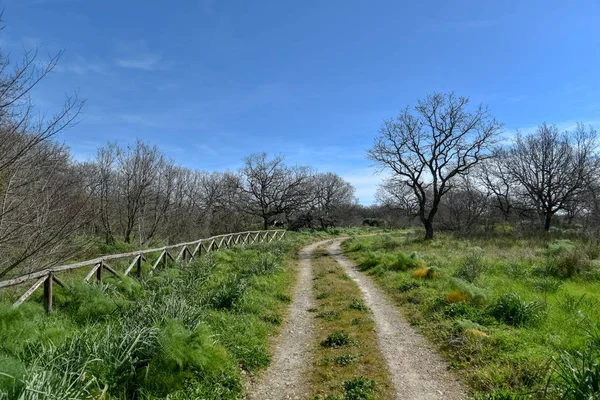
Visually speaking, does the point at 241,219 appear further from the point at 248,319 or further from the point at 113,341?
the point at 113,341

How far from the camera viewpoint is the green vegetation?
3779 mm

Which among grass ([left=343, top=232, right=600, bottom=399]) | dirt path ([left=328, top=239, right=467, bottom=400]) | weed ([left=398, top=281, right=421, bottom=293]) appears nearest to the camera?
grass ([left=343, top=232, right=600, bottom=399])

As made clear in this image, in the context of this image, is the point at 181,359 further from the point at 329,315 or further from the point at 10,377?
the point at 329,315

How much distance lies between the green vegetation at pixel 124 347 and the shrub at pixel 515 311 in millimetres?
4814

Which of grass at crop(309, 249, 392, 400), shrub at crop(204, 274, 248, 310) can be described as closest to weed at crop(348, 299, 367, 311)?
grass at crop(309, 249, 392, 400)

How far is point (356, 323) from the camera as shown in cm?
802

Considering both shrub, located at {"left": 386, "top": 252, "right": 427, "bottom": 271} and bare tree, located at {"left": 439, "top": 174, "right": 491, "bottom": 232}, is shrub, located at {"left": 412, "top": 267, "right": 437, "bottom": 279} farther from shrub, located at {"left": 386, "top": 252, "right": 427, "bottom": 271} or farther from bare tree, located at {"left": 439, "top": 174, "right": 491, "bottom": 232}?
bare tree, located at {"left": 439, "top": 174, "right": 491, "bottom": 232}

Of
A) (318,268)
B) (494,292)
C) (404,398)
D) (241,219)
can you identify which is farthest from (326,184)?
(404,398)

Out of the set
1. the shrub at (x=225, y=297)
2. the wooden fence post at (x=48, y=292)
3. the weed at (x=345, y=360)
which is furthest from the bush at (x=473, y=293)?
the wooden fence post at (x=48, y=292)

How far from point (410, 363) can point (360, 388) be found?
1421 mm

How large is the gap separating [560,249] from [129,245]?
21.1 metres

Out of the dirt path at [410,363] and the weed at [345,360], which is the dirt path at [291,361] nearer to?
the weed at [345,360]

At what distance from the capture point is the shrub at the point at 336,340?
22.4 feet

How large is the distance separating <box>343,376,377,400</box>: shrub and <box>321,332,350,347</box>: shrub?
1.54m
